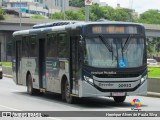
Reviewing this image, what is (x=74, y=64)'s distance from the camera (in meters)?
20.9

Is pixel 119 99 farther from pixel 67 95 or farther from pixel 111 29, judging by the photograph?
pixel 111 29

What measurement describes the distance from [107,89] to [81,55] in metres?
1.45

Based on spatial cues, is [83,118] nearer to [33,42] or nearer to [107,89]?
[107,89]

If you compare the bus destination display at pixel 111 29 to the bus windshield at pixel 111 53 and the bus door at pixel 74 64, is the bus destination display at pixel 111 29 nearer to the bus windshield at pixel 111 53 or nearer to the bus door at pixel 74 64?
the bus windshield at pixel 111 53

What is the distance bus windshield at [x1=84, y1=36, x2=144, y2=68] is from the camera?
20.2 metres

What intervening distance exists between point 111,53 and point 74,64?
58.6 inches

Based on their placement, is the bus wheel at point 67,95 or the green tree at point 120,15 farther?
the green tree at point 120,15

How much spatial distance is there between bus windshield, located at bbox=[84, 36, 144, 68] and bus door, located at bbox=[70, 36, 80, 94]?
56cm

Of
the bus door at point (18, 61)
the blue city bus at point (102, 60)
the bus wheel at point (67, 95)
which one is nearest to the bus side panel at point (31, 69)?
the bus door at point (18, 61)

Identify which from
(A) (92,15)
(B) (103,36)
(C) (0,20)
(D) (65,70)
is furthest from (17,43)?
(A) (92,15)

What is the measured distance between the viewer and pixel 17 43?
28.7 metres

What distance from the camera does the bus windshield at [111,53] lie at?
20172mm

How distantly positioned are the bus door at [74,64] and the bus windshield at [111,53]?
0.56 meters

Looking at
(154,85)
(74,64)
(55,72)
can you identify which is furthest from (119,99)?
(154,85)
